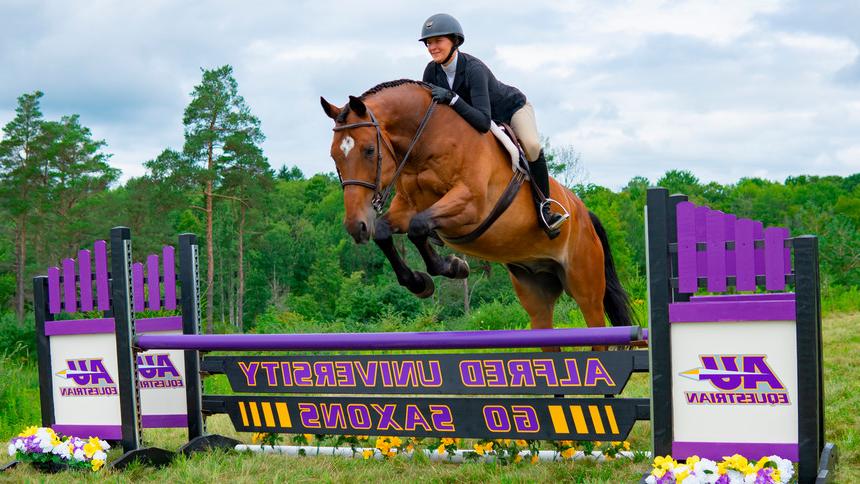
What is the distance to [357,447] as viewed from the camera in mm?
4152

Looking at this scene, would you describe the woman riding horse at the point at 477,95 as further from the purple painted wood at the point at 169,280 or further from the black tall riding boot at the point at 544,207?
the purple painted wood at the point at 169,280

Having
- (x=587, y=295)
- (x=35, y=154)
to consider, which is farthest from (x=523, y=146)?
(x=35, y=154)

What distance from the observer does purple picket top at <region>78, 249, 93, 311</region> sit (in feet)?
14.2

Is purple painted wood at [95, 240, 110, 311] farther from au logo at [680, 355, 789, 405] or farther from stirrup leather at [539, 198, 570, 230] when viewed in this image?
au logo at [680, 355, 789, 405]

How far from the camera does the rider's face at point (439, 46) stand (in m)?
3.83

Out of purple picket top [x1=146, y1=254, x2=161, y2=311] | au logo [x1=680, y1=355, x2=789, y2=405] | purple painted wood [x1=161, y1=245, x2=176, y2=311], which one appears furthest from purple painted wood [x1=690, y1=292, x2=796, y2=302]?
purple picket top [x1=146, y1=254, x2=161, y2=311]

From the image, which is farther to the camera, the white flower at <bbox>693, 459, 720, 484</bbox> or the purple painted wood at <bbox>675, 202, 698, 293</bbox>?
the purple painted wood at <bbox>675, 202, 698, 293</bbox>

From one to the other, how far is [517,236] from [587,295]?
2.98 ft

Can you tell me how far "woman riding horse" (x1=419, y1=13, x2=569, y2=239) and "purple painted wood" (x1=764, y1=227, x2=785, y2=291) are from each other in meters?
1.32

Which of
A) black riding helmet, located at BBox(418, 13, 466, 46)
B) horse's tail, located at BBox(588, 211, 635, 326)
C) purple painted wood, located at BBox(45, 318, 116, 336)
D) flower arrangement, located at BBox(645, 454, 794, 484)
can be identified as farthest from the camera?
horse's tail, located at BBox(588, 211, 635, 326)

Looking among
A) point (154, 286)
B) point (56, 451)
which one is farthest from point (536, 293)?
point (56, 451)

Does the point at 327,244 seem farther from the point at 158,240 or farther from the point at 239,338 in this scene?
the point at 239,338

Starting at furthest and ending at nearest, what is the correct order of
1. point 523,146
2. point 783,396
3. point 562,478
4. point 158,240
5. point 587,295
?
point 158,240 < point 587,295 < point 523,146 < point 562,478 < point 783,396

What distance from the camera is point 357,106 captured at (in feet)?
11.3
